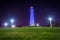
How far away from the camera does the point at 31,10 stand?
183 feet

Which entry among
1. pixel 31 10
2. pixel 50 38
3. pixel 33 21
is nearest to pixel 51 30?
pixel 50 38

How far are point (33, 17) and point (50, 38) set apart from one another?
1558 inches

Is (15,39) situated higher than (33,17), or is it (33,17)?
(33,17)

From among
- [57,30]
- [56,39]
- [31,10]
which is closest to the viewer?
[56,39]

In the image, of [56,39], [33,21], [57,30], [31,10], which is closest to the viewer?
[56,39]

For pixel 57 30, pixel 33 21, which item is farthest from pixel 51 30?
pixel 33 21

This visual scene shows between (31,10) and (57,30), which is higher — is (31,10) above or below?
above

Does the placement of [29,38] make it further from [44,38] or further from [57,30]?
[57,30]

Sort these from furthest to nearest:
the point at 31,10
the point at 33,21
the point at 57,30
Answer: the point at 31,10, the point at 33,21, the point at 57,30

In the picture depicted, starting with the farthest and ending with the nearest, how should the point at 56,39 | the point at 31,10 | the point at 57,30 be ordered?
the point at 31,10 < the point at 57,30 < the point at 56,39

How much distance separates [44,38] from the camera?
14.1m

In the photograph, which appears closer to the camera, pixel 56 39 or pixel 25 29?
pixel 56 39

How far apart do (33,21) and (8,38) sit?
38.1 meters

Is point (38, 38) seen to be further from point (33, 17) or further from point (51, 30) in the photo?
point (33, 17)
